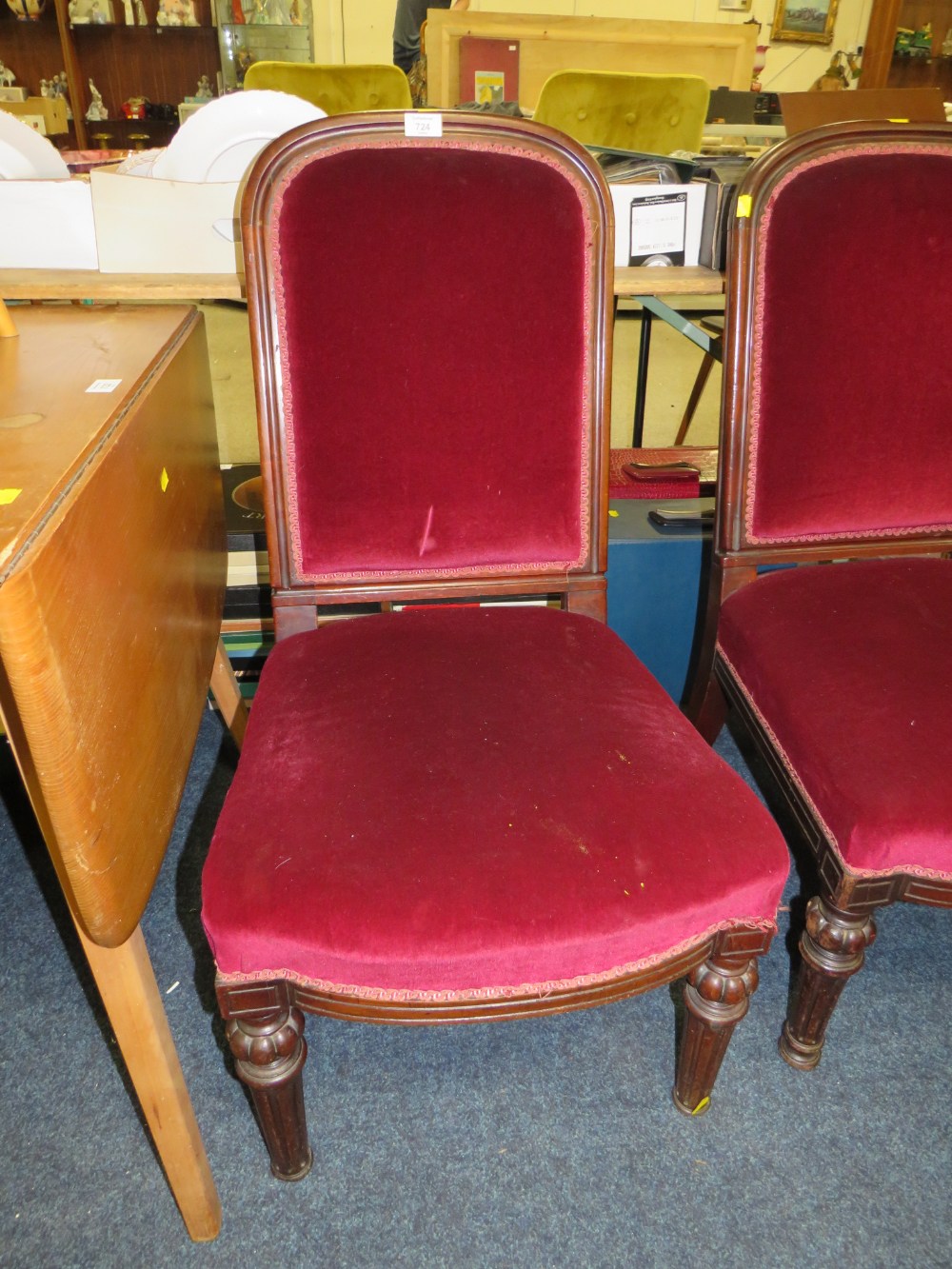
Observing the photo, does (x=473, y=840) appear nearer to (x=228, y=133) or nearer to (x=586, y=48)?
(x=228, y=133)

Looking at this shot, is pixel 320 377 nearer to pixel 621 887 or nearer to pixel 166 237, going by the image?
pixel 166 237

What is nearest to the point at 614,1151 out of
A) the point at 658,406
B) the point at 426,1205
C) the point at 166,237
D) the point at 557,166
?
the point at 426,1205

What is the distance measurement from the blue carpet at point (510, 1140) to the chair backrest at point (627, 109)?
2.29m

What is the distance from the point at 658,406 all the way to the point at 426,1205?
9.78ft

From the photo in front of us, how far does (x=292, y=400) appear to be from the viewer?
38.6 inches

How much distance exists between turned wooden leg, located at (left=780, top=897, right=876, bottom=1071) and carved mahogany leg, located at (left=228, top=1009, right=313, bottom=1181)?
55 centimetres

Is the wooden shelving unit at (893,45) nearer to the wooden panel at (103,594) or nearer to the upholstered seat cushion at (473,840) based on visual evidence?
the wooden panel at (103,594)

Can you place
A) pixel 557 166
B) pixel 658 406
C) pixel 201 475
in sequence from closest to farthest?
pixel 557 166, pixel 201 475, pixel 658 406

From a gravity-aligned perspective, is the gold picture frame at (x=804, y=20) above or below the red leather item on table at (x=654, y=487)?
above

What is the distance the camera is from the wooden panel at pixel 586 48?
2.12 metres

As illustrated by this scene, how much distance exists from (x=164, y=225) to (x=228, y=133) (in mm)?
151

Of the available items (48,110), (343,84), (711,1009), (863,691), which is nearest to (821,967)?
(711,1009)

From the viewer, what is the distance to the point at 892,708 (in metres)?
0.90

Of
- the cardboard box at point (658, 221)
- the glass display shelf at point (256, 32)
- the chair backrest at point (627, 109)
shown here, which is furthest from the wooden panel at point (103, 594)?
the glass display shelf at point (256, 32)
